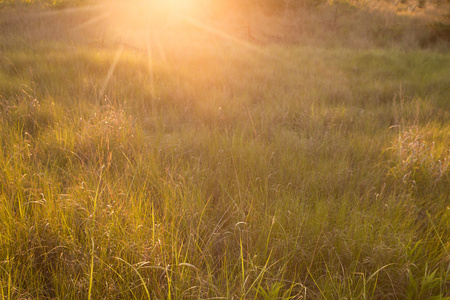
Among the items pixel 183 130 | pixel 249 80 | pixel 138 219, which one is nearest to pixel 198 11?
pixel 249 80

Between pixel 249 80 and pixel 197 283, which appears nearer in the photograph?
pixel 197 283

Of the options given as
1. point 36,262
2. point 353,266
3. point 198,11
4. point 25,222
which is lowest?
point 353,266

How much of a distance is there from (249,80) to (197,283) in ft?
15.6

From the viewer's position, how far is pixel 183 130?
304 cm

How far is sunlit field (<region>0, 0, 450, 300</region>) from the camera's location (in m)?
1.25


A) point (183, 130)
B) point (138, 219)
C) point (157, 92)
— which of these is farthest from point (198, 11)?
point (138, 219)

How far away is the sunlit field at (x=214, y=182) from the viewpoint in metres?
1.25

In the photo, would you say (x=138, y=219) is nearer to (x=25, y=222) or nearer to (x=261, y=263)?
(x=25, y=222)

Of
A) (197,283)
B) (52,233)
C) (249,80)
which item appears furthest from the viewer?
(249,80)

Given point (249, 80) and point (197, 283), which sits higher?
point (249, 80)

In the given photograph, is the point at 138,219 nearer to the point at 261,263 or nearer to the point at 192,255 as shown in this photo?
the point at 192,255

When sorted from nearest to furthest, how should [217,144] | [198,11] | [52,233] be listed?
[52,233] < [217,144] < [198,11]

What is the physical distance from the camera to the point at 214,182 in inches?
82.2

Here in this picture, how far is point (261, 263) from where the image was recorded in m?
1.40
